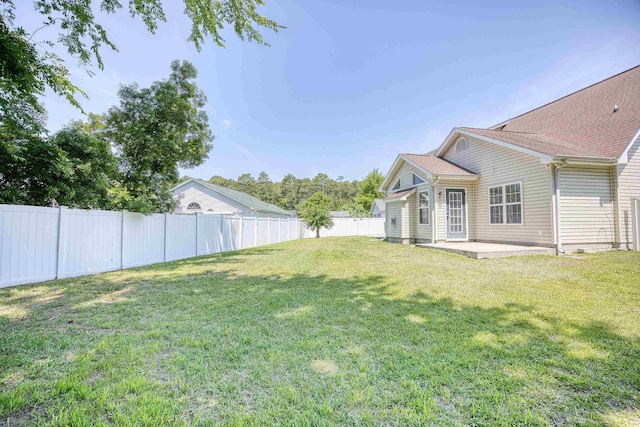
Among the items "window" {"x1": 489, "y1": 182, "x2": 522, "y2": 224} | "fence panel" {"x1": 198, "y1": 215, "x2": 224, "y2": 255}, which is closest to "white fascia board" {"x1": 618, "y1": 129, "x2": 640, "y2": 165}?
"window" {"x1": 489, "y1": 182, "x2": 522, "y2": 224}

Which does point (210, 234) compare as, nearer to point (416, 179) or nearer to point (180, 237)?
point (180, 237)

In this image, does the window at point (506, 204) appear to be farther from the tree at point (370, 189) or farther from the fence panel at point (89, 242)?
the tree at point (370, 189)

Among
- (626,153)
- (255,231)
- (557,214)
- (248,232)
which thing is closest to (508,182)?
(557,214)

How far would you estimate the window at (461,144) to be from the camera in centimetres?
1216

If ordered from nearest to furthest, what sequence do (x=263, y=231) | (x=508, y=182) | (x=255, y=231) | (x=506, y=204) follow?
1. (x=508, y=182)
2. (x=506, y=204)
3. (x=255, y=231)
4. (x=263, y=231)

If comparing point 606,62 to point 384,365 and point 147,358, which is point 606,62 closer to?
point 384,365

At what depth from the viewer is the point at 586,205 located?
870 cm

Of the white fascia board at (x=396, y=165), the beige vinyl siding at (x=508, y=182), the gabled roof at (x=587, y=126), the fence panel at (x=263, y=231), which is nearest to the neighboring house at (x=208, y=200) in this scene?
the fence panel at (x=263, y=231)

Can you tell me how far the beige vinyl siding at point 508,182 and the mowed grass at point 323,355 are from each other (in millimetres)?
4216

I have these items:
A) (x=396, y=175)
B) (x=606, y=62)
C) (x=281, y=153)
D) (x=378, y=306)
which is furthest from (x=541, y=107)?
(x=281, y=153)

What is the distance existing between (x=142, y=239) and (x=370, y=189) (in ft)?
129

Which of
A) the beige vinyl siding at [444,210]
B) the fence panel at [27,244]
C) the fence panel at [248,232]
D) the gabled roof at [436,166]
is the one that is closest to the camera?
the fence panel at [27,244]

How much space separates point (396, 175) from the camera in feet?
50.5

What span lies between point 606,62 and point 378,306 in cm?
1745
